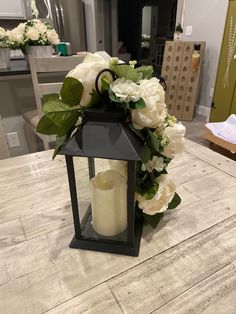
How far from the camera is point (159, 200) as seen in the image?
55cm

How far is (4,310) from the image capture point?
0.43 metres

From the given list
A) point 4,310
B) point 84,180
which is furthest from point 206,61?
point 4,310

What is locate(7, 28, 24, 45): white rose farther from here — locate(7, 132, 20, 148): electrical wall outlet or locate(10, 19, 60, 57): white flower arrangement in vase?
locate(7, 132, 20, 148): electrical wall outlet

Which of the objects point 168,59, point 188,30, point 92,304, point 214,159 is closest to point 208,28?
point 188,30

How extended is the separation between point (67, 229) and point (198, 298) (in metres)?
0.34

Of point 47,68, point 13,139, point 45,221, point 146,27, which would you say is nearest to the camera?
point 45,221

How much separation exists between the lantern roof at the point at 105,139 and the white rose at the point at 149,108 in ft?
0.08

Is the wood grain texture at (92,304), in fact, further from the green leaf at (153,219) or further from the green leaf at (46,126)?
the green leaf at (46,126)

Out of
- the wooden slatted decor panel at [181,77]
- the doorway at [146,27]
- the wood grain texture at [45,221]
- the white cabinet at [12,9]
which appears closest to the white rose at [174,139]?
the wood grain texture at [45,221]

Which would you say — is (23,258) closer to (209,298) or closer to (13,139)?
(209,298)

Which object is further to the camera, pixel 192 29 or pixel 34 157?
pixel 192 29

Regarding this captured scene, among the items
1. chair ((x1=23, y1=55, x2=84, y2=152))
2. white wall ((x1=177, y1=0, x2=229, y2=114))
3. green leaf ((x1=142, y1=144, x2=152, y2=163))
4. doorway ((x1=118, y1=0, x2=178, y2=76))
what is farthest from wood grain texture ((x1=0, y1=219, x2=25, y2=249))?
doorway ((x1=118, y1=0, x2=178, y2=76))

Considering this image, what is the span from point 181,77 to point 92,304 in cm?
343

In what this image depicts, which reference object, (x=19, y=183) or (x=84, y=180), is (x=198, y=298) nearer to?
(x=84, y=180)
